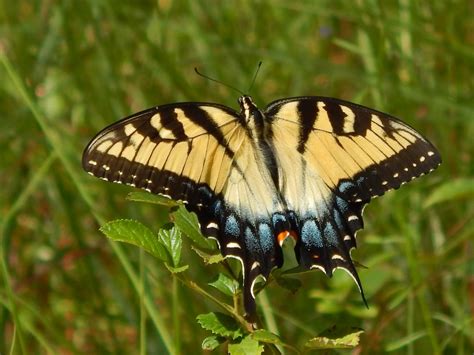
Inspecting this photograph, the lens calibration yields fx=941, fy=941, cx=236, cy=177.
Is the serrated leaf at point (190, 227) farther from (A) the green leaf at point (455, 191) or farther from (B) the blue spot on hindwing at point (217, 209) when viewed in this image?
(A) the green leaf at point (455, 191)

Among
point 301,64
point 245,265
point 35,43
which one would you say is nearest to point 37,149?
point 35,43

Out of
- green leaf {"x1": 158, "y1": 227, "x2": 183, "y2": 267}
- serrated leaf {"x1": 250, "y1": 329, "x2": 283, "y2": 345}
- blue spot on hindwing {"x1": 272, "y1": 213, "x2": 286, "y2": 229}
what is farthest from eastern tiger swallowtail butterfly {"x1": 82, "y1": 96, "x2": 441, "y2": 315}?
serrated leaf {"x1": 250, "y1": 329, "x2": 283, "y2": 345}

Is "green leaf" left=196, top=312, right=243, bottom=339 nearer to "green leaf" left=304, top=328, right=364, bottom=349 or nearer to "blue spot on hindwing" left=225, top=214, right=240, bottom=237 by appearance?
"green leaf" left=304, top=328, right=364, bottom=349

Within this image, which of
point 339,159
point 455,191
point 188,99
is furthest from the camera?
point 188,99

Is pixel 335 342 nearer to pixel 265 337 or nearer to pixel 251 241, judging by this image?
pixel 265 337

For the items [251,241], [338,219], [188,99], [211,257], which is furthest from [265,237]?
[188,99]

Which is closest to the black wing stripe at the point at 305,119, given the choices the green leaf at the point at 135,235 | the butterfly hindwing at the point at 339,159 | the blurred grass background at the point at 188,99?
the butterfly hindwing at the point at 339,159
